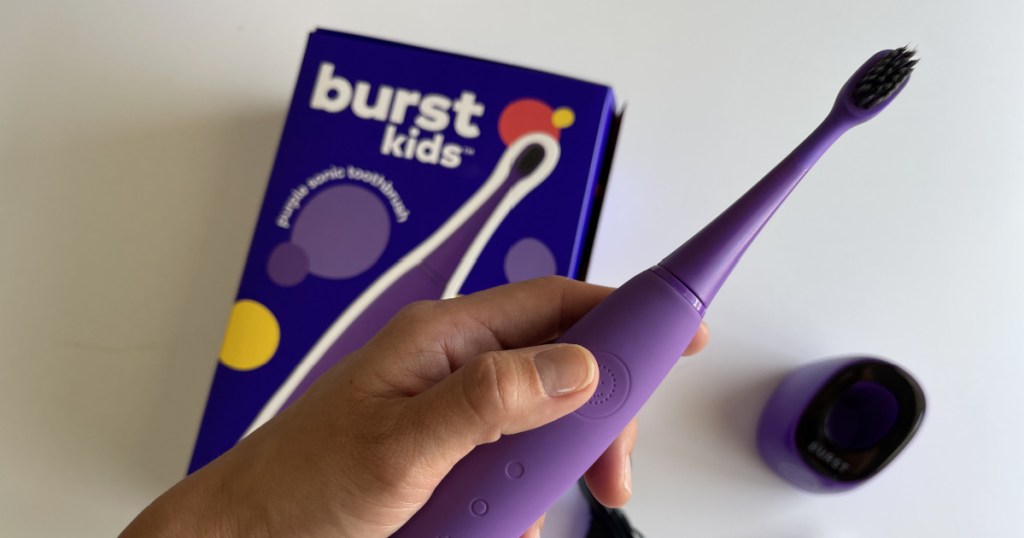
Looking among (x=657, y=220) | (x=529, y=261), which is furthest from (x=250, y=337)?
(x=657, y=220)

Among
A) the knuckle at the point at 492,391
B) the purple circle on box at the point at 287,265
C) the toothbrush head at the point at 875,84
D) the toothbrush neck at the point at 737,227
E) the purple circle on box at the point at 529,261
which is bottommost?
the purple circle on box at the point at 287,265

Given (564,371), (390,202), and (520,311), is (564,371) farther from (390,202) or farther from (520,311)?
(390,202)

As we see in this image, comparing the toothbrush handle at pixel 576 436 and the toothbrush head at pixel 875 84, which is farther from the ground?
the toothbrush head at pixel 875 84

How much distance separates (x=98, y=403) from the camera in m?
0.58

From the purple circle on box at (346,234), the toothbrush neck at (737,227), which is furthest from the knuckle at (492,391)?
the purple circle on box at (346,234)

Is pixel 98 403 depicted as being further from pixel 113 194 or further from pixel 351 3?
pixel 351 3

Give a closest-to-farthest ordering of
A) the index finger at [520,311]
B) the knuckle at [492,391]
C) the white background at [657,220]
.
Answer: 1. the knuckle at [492,391]
2. the index finger at [520,311]
3. the white background at [657,220]

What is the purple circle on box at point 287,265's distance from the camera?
0.52 metres

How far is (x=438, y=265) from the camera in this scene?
52cm

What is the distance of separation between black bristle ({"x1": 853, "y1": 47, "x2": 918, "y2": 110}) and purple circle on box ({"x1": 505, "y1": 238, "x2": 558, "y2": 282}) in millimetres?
218

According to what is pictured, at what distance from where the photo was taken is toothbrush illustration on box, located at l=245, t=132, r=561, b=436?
511mm

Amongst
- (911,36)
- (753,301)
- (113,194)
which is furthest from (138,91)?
(911,36)

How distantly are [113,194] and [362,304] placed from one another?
0.26 metres

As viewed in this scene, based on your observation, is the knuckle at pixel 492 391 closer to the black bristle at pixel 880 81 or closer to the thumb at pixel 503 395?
the thumb at pixel 503 395
